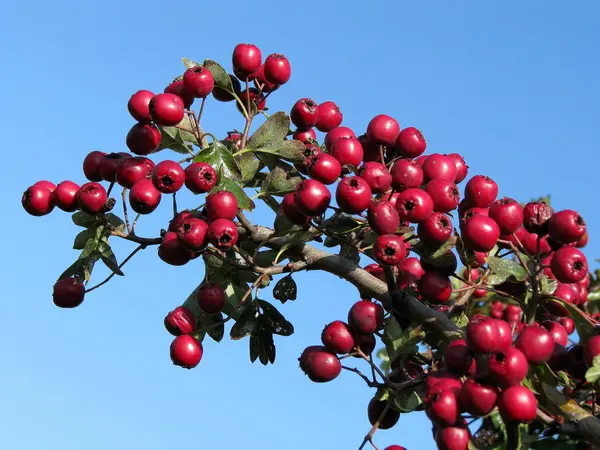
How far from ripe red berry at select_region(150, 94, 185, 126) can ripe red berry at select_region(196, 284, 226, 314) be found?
660 millimetres

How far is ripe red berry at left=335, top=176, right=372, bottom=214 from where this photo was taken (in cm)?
291

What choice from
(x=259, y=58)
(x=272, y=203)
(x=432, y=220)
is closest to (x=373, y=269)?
(x=272, y=203)

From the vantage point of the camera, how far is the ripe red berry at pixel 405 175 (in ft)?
10.1

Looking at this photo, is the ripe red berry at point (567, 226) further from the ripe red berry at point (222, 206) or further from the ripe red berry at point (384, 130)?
the ripe red berry at point (222, 206)

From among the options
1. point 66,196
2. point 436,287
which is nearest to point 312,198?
point 436,287

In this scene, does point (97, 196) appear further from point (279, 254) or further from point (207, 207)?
point (279, 254)

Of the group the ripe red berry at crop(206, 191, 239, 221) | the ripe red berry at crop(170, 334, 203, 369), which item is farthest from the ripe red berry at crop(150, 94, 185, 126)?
the ripe red berry at crop(170, 334, 203, 369)

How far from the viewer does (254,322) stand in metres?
3.78

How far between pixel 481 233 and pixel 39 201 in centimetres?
185

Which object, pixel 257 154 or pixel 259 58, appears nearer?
pixel 257 154

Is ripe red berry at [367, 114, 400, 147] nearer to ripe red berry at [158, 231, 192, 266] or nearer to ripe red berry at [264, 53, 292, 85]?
ripe red berry at [264, 53, 292, 85]

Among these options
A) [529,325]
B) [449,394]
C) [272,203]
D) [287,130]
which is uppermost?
[287,130]

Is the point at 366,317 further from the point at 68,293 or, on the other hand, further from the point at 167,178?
the point at 68,293

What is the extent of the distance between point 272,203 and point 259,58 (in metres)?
0.67
